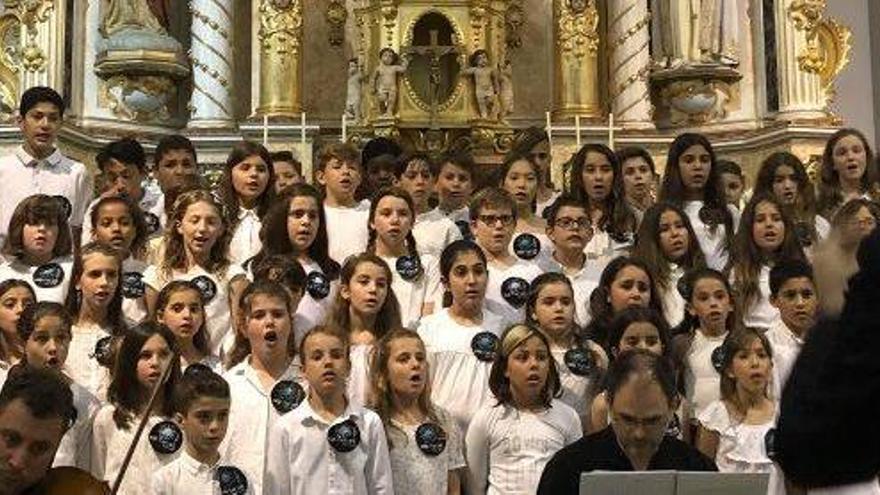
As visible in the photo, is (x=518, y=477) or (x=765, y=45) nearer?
(x=518, y=477)

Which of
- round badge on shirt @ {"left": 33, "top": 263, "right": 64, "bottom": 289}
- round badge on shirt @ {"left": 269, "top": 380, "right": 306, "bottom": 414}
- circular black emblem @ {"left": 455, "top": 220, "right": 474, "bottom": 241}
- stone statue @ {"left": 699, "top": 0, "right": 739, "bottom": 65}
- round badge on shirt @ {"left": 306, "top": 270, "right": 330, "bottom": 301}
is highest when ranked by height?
stone statue @ {"left": 699, "top": 0, "right": 739, "bottom": 65}

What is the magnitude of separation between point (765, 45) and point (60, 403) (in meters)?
8.62

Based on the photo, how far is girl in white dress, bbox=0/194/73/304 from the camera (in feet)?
19.6

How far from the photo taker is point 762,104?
10.9m

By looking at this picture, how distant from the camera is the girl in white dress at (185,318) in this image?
17.9 feet

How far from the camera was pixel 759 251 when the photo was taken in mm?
6473

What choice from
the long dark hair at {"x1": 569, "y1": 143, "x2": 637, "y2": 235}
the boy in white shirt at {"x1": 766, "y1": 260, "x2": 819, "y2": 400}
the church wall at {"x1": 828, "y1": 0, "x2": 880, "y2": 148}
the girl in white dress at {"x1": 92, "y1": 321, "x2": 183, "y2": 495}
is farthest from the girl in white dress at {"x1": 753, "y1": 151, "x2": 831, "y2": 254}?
the church wall at {"x1": 828, "y1": 0, "x2": 880, "y2": 148}

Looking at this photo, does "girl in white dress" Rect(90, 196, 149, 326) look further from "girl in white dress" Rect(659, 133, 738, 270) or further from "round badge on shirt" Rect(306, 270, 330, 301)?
"girl in white dress" Rect(659, 133, 738, 270)

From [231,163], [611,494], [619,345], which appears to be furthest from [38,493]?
[231,163]

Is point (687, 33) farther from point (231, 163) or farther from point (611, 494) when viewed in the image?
point (611, 494)

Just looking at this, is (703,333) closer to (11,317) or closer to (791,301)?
(791,301)

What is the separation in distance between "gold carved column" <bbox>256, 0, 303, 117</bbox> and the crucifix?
0.92 meters

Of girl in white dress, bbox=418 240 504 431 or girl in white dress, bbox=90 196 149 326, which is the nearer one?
girl in white dress, bbox=418 240 504 431

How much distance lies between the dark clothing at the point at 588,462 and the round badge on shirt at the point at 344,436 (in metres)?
1.06
